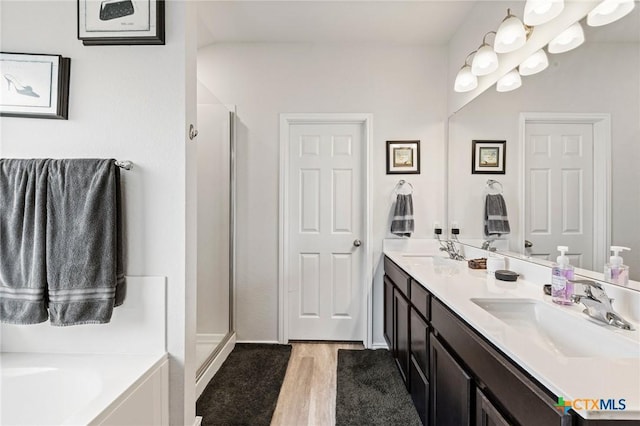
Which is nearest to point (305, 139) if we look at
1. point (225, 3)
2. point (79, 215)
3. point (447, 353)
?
point (225, 3)

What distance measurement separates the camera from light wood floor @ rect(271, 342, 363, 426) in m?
1.70

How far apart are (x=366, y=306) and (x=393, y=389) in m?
0.74

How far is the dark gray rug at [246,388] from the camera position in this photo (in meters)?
1.71

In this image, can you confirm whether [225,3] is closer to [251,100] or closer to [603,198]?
[251,100]

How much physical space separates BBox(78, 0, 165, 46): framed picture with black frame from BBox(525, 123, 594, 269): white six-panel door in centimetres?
185

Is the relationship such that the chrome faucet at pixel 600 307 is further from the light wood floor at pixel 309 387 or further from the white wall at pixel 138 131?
the white wall at pixel 138 131

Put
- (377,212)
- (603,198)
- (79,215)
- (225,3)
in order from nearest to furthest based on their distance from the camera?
(603,198)
(79,215)
(225,3)
(377,212)

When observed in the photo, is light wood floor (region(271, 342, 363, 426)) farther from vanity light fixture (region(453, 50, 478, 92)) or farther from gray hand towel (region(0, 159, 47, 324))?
vanity light fixture (region(453, 50, 478, 92))

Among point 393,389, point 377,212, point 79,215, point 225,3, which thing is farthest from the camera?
point 377,212

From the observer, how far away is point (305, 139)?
2658 mm

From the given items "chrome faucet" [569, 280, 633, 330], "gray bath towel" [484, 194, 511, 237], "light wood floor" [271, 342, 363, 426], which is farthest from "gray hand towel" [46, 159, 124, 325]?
"gray bath towel" [484, 194, 511, 237]

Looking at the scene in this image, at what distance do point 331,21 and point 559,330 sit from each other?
2378mm

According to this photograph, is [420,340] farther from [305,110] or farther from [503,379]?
[305,110]

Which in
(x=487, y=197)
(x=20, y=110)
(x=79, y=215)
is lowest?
(x=79, y=215)
